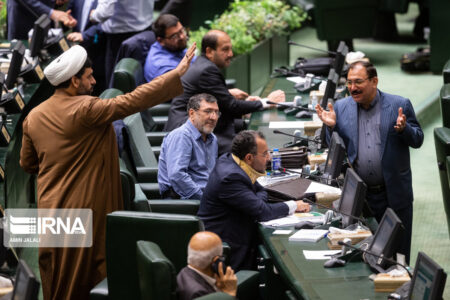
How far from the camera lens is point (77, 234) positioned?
5.16m

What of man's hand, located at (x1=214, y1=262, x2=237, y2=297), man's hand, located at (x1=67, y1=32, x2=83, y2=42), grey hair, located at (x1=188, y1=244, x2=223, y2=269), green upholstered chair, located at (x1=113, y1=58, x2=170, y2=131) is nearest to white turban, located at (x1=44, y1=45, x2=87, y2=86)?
grey hair, located at (x1=188, y1=244, x2=223, y2=269)

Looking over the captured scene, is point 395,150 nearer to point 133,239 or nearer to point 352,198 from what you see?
point 352,198

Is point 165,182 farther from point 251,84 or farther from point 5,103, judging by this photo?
point 251,84

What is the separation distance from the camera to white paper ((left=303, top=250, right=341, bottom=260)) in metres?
5.13

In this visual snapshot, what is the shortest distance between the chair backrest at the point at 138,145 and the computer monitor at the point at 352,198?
6.08 ft

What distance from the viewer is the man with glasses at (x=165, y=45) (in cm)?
871

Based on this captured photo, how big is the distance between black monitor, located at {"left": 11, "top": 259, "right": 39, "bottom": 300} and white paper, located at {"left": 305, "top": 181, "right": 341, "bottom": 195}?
266 centimetres

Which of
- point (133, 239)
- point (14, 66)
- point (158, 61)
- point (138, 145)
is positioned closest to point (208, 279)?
point (133, 239)

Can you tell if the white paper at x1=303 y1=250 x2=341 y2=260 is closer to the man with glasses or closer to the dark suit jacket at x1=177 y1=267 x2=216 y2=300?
the dark suit jacket at x1=177 y1=267 x2=216 y2=300

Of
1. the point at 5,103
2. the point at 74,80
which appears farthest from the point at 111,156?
the point at 5,103

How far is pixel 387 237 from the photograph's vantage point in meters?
4.65

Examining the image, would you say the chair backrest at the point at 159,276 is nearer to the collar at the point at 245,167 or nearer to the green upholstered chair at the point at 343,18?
the collar at the point at 245,167

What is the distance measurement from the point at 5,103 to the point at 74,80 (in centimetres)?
238

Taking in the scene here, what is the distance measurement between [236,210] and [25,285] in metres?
2.23
